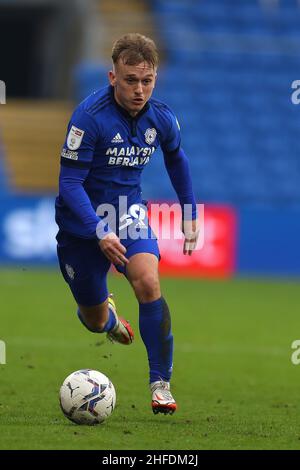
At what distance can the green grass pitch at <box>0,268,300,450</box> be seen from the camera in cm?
586

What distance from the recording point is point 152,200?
A: 726 inches

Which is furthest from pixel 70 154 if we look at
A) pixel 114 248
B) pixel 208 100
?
pixel 208 100

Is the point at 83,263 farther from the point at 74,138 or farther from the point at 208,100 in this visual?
the point at 208,100

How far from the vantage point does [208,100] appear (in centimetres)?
2270

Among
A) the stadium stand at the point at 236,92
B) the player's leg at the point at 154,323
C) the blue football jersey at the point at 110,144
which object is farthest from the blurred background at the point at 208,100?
the player's leg at the point at 154,323

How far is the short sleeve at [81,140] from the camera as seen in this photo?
651 centimetres

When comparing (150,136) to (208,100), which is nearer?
(150,136)

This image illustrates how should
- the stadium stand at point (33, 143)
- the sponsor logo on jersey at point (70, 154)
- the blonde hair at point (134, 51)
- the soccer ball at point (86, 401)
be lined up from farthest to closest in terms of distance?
1. the stadium stand at point (33, 143)
2. the sponsor logo on jersey at point (70, 154)
3. the blonde hair at point (134, 51)
4. the soccer ball at point (86, 401)

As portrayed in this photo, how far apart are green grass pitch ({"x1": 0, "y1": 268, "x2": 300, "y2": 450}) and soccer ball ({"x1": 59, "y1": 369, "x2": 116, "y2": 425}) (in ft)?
0.32

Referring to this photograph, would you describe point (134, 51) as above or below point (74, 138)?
above

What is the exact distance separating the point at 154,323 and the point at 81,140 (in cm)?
113

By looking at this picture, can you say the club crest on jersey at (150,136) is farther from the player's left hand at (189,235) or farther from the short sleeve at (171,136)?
the player's left hand at (189,235)

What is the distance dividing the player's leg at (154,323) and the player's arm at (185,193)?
458mm
